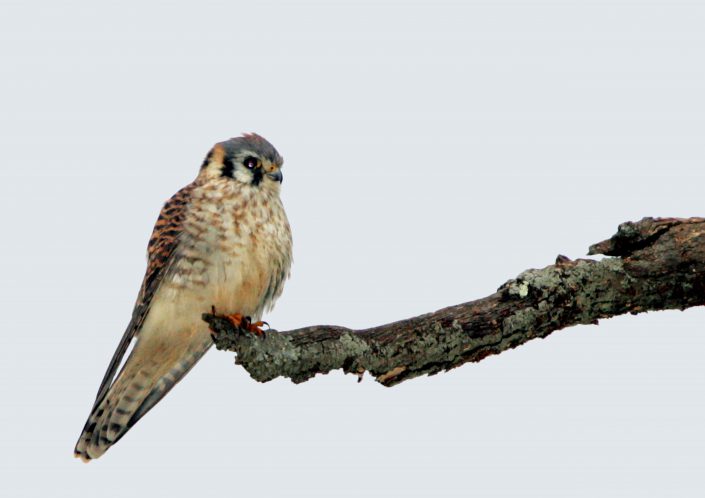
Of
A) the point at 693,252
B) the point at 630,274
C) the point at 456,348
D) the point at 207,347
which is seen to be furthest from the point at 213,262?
the point at 693,252

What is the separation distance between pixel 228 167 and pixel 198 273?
79 cm

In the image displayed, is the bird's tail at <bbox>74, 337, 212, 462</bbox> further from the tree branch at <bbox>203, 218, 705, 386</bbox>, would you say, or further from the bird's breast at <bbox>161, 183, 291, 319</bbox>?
the tree branch at <bbox>203, 218, 705, 386</bbox>

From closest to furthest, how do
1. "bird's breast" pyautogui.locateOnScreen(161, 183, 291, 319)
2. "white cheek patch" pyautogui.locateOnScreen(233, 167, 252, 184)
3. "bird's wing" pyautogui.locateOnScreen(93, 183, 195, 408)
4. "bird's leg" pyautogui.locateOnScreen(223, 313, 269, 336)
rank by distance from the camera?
"bird's leg" pyautogui.locateOnScreen(223, 313, 269, 336) → "bird's breast" pyautogui.locateOnScreen(161, 183, 291, 319) → "bird's wing" pyautogui.locateOnScreen(93, 183, 195, 408) → "white cheek patch" pyautogui.locateOnScreen(233, 167, 252, 184)

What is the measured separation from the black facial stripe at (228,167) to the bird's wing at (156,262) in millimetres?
235

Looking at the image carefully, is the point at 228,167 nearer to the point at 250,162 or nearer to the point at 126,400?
the point at 250,162

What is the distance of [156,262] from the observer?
4500 millimetres

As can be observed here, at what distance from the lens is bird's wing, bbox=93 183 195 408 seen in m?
4.45

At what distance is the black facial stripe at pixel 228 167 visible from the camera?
186 inches

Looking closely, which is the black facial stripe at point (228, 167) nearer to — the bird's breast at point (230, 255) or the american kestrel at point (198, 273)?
the american kestrel at point (198, 273)

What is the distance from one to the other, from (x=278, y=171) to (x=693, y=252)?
2.37 m

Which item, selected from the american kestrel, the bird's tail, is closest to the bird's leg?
the american kestrel

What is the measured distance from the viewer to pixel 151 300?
4.53m

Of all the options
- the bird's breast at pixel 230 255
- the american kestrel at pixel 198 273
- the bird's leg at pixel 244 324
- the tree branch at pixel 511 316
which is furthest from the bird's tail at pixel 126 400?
the tree branch at pixel 511 316

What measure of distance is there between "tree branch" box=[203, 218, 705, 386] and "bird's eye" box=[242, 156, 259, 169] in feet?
4.34
